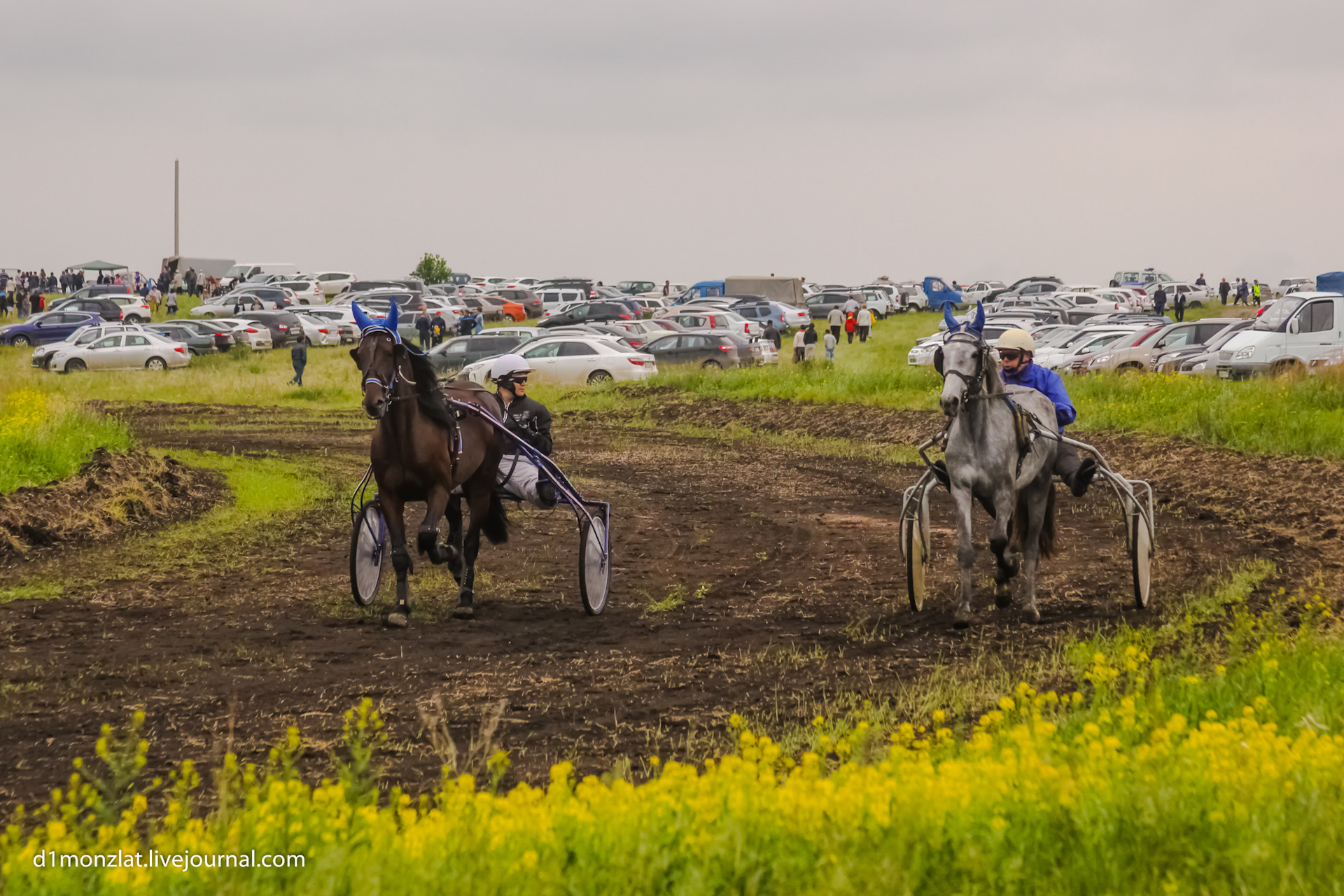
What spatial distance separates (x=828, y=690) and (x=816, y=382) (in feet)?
75.3

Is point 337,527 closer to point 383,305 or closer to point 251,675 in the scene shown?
point 251,675

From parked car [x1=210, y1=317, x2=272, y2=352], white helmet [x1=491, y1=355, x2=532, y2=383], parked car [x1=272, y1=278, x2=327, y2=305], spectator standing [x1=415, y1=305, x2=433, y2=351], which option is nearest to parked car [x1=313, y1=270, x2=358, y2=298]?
parked car [x1=272, y1=278, x2=327, y2=305]

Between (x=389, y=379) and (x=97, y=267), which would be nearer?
(x=389, y=379)

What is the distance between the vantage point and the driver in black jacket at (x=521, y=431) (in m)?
11.1

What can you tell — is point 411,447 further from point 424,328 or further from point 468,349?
point 424,328

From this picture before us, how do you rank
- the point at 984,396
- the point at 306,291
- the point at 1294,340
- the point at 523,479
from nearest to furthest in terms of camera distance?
1. the point at 984,396
2. the point at 523,479
3. the point at 1294,340
4. the point at 306,291

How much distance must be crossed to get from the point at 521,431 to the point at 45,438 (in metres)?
8.80

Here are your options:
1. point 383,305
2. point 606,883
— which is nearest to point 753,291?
point 383,305

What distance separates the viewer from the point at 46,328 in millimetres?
48844

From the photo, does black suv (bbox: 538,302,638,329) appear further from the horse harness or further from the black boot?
the horse harness

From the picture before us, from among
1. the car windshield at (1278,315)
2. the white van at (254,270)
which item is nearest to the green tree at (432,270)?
the white van at (254,270)

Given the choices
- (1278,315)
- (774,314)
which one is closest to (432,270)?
(774,314)

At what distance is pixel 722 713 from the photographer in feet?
25.1

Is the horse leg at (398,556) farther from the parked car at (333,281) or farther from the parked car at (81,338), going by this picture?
the parked car at (333,281)
